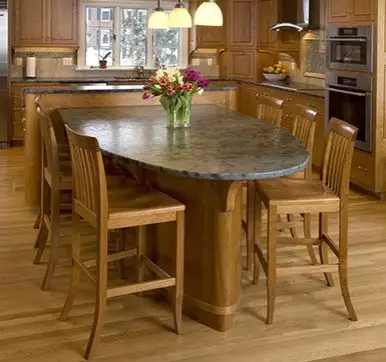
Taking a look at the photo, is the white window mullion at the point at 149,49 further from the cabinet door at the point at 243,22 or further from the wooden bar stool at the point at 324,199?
the wooden bar stool at the point at 324,199

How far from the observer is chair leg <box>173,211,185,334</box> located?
284 centimetres

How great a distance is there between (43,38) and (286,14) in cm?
323

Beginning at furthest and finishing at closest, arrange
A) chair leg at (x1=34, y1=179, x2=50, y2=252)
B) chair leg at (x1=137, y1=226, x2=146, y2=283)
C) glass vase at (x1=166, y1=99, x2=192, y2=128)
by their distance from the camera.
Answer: chair leg at (x1=34, y1=179, x2=50, y2=252) < glass vase at (x1=166, y1=99, x2=192, y2=128) < chair leg at (x1=137, y1=226, x2=146, y2=283)

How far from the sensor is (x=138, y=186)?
3145 mm

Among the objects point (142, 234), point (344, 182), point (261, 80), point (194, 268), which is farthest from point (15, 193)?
point (261, 80)

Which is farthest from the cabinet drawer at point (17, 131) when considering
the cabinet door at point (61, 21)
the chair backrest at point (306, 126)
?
the chair backrest at point (306, 126)

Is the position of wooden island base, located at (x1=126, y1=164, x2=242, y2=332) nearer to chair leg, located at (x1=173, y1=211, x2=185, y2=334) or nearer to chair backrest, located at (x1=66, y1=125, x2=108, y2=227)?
chair leg, located at (x1=173, y1=211, x2=185, y2=334)

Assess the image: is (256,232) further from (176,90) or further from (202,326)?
(176,90)

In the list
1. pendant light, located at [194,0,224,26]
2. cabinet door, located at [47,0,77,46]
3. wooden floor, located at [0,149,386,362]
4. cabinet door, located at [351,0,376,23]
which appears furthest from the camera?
cabinet door, located at [47,0,77,46]

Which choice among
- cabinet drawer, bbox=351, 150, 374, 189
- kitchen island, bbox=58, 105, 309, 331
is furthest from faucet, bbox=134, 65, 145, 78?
kitchen island, bbox=58, 105, 309, 331

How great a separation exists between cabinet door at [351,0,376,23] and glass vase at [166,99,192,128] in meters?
2.41

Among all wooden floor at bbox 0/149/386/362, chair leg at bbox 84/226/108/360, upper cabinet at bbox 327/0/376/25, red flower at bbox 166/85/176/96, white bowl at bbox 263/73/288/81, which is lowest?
wooden floor at bbox 0/149/386/362

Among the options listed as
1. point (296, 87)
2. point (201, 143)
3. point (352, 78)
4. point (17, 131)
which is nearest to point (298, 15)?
point (296, 87)

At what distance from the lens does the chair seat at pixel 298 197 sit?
3.01 m
